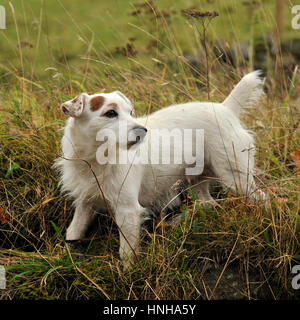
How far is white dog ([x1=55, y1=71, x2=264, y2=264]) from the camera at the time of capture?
3.00 metres

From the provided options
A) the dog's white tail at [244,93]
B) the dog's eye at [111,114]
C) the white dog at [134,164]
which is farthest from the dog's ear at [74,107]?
the dog's white tail at [244,93]

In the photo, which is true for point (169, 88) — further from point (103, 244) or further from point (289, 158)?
point (103, 244)

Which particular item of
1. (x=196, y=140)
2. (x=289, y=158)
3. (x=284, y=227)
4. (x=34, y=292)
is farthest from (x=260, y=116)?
(x=34, y=292)

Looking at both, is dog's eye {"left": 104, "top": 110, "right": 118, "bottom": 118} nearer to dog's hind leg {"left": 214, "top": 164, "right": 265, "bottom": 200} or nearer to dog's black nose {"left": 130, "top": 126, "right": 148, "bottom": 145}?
Answer: dog's black nose {"left": 130, "top": 126, "right": 148, "bottom": 145}

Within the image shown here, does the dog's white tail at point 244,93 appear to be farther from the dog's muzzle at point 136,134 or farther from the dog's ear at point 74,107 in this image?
the dog's ear at point 74,107

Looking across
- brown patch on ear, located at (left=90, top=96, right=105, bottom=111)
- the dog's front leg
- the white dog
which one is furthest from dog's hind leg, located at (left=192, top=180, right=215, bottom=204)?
brown patch on ear, located at (left=90, top=96, right=105, bottom=111)

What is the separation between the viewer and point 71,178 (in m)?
3.25

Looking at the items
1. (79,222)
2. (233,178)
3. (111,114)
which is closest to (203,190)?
(233,178)

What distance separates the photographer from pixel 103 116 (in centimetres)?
299

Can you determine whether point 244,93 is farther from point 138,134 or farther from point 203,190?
point 138,134

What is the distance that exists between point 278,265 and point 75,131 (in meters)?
1.55

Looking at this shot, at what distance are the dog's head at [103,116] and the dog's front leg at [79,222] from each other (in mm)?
642

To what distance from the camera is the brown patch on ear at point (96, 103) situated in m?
3.00
